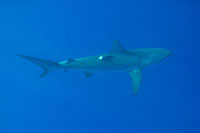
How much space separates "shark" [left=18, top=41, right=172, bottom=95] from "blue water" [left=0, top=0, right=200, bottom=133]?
14.3 feet

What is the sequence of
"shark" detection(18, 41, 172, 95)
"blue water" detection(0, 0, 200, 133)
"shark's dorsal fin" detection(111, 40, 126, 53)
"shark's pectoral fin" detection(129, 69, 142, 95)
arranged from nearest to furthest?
"shark's dorsal fin" detection(111, 40, 126, 53), "shark" detection(18, 41, 172, 95), "shark's pectoral fin" detection(129, 69, 142, 95), "blue water" detection(0, 0, 200, 133)

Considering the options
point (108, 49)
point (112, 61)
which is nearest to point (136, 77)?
point (112, 61)

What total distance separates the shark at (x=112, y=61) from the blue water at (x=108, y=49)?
14.3ft

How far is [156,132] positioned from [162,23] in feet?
14.5

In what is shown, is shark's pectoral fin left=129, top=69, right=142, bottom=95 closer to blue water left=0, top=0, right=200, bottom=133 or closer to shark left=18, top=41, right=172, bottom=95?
shark left=18, top=41, right=172, bottom=95

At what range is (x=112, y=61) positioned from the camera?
791 centimetres

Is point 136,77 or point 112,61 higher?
point 112,61

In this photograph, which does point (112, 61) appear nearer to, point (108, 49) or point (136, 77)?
point (136, 77)

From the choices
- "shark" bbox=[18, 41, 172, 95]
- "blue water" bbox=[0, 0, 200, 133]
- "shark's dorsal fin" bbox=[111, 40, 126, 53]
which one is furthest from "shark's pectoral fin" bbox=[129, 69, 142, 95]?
"blue water" bbox=[0, 0, 200, 133]

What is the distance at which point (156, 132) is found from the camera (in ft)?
41.2

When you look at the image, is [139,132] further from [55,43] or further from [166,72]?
[55,43]

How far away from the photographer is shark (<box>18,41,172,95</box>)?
25.6ft

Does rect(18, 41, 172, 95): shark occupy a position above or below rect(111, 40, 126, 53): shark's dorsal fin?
below

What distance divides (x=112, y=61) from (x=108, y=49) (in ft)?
15.1
